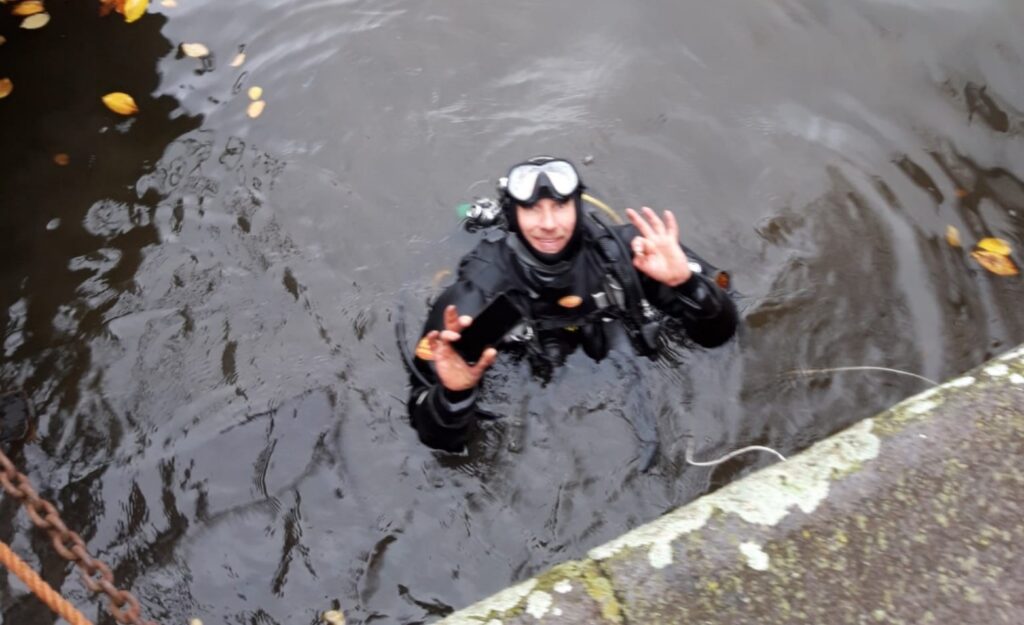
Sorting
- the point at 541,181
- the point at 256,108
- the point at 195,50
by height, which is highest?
Answer: the point at 195,50

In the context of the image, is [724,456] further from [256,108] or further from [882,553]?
[256,108]

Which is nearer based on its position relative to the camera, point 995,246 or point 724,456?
point 724,456

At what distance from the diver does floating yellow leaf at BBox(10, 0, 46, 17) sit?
13.7ft

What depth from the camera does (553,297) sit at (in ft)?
12.9

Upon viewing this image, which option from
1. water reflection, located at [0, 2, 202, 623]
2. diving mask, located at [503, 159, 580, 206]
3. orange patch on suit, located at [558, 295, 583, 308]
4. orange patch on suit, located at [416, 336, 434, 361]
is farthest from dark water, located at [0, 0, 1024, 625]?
diving mask, located at [503, 159, 580, 206]

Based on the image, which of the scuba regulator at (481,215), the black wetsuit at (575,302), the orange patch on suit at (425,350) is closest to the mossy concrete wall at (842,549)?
the orange patch on suit at (425,350)

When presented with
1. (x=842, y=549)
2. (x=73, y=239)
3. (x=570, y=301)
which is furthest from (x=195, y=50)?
(x=842, y=549)

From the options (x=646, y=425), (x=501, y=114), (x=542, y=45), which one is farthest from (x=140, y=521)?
(x=542, y=45)

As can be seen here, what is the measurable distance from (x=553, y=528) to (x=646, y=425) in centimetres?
70

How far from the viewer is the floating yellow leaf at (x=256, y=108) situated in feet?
18.1

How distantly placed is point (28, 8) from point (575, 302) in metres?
4.75

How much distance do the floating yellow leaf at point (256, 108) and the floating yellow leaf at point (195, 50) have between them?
2.11 ft

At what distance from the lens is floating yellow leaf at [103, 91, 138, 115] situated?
215 inches

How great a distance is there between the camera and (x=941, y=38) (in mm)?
5648
